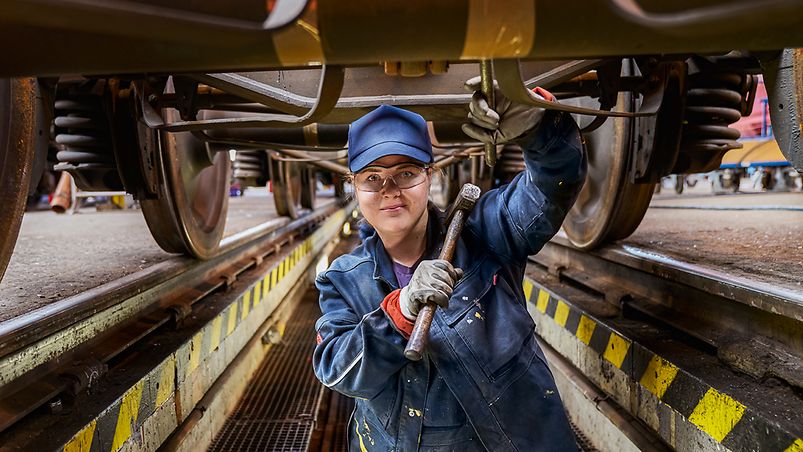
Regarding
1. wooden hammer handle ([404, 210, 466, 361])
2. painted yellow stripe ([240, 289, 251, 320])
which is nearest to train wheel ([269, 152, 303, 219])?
painted yellow stripe ([240, 289, 251, 320])

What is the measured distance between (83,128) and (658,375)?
2.59 meters

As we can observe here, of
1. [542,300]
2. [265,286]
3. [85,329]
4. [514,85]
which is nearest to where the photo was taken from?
[514,85]

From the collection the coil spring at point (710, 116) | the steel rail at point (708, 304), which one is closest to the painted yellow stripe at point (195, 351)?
the steel rail at point (708, 304)

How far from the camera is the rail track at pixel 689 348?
1.53 metres

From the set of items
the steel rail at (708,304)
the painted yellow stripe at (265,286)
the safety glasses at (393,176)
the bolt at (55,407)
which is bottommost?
the painted yellow stripe at (265,286)

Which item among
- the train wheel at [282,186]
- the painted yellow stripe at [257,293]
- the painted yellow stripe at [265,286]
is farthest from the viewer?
the train wheel at [282,186]

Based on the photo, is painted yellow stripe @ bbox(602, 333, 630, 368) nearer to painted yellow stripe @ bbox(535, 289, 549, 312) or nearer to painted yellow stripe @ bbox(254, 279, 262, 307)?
painted yellow stripe @ bbox(535, 289, 549, 312)

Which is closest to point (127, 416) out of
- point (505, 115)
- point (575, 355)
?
point (505, 115)

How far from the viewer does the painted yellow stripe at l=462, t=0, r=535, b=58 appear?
0.82 m

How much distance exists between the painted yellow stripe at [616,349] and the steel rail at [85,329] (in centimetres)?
197

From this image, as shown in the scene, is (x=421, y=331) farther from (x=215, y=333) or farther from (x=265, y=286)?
(x=265, y=286)

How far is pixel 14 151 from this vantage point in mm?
1530

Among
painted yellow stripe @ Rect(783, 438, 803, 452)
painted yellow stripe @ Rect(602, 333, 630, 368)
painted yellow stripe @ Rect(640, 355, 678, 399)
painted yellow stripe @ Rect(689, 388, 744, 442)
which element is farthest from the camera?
painted yellow stripe @ Rect(602, 333, 630, 368)

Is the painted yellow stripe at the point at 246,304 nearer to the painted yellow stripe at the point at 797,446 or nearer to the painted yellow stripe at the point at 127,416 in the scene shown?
the painted yellow stripe at the point at 127,416
